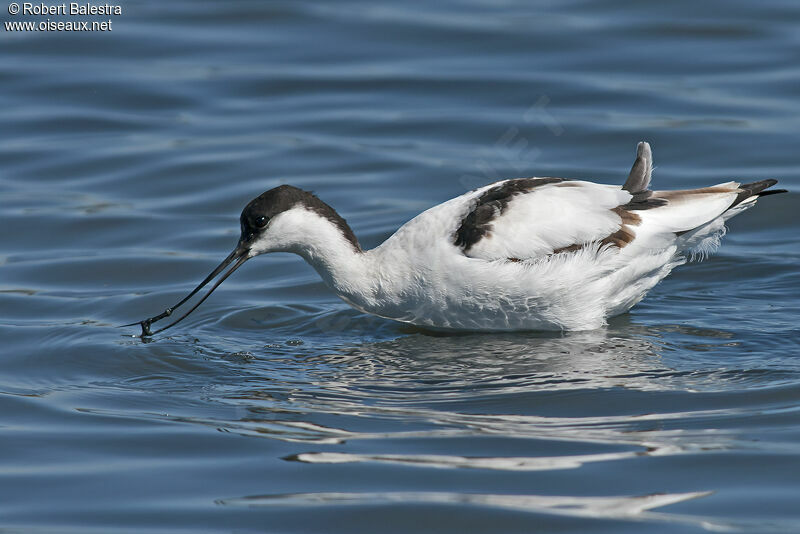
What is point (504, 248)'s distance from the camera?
8.16 m

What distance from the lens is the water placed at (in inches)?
234

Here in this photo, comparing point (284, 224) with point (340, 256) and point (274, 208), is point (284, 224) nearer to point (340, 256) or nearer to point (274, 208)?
point (274, 208)

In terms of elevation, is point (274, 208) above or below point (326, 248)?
above

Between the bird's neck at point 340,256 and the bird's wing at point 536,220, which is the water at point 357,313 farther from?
the bird's wing at point 536,220

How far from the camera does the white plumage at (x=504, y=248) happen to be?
8203 millimetres

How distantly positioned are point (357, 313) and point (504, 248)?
5.27 ft

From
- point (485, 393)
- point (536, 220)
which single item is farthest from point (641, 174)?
point (485, 393)

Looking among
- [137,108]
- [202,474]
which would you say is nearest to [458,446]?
[202,474]

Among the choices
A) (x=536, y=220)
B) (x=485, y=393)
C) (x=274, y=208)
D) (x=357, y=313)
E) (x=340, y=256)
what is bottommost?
(x=485, y=393)

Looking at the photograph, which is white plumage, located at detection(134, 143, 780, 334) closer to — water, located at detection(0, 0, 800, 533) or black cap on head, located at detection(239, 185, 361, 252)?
black cap on head, located at detection(239, 185, 361, 252)

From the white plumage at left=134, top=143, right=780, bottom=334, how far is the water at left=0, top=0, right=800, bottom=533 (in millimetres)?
291

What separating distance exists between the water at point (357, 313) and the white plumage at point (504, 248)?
291 mm

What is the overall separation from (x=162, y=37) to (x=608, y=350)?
10318mm

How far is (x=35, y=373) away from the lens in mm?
8047
